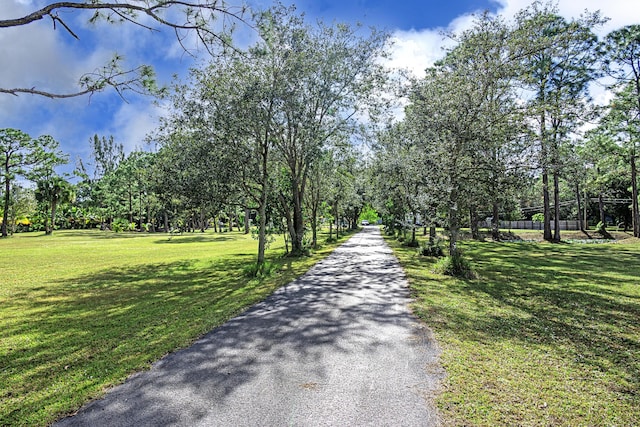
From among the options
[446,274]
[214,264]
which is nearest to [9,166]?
[214,264]

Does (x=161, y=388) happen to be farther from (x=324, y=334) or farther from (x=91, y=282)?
(x=91, y=282)

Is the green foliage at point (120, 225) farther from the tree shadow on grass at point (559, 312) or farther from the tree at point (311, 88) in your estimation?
the tree shadow on grass at point (559, 312)

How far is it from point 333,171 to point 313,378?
838 inches

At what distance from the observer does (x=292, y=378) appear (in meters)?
3.97

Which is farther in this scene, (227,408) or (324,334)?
(324,334)

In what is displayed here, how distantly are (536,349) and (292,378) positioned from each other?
3.45 meters

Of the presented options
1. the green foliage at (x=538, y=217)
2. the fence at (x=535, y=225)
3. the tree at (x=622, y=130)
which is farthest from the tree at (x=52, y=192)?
the green foliage at (x=538, y=217)

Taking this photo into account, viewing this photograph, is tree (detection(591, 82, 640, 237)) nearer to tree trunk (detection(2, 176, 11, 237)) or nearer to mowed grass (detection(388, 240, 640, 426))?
mowed grass (detection(388, 240, 640, 426))

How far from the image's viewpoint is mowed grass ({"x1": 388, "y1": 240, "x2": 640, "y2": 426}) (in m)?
3.38

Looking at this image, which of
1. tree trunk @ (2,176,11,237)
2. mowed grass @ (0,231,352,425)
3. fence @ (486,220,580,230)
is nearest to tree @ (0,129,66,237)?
tree trunk @ (2,176,11,237)

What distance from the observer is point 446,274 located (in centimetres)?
1180

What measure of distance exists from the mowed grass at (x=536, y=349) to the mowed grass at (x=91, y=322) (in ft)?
12.4

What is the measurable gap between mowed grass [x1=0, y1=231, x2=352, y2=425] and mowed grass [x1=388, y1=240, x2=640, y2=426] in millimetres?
3777

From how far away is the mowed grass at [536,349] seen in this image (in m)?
3.38
